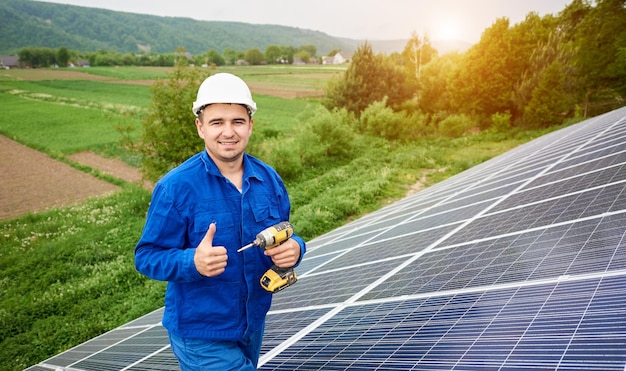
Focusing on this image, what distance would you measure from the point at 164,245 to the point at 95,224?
60.6 ft

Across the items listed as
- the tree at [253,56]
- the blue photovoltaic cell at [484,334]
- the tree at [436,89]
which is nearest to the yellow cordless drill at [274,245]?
the blue photovoltaic cell at [484,334]

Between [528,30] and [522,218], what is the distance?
43765 millimetres

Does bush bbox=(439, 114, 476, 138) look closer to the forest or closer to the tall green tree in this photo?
the forest

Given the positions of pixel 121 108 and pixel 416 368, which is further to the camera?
pixel 121 108

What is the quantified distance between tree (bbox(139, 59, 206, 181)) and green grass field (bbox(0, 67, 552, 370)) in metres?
2.39

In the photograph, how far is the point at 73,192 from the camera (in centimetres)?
2388

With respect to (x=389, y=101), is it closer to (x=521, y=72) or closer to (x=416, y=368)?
(x=521, y=72)

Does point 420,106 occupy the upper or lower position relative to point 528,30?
lower

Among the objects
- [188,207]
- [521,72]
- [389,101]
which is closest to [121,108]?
[389,101]

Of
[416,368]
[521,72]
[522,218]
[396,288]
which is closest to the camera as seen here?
[416,368]

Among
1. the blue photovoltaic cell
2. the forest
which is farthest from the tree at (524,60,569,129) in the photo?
the blue photovoltaic cell

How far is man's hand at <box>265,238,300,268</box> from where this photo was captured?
2.78 m

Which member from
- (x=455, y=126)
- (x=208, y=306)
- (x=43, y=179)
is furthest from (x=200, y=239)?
(x=455, y=126)

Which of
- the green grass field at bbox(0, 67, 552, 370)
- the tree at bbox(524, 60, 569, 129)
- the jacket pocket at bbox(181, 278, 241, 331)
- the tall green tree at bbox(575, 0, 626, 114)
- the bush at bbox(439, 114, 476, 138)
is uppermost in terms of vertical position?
the tall green tree at bbox(575, 0, 626, 114)
